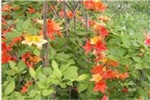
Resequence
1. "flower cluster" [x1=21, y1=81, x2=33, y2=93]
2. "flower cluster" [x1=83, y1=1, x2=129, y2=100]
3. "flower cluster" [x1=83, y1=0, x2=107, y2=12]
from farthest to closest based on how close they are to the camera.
A: "flower cluster" [x1=83, y1=0, x2=107, y2=12] → "flower cluster" [x1=83, y1=1, x2=129, y2=100] → "flower cluster" [x1=21, y1=81, x2=33, y2=93]

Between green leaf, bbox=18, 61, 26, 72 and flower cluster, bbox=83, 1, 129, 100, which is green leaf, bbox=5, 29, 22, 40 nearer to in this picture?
green leaf, bbox=18, 61, 26, 72

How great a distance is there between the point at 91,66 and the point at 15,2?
346 millimetres

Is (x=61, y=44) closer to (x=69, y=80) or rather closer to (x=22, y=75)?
(x=22, y=75)

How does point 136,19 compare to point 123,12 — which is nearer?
point 136,19

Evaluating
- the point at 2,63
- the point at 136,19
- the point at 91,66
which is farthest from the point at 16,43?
the point at 136,19

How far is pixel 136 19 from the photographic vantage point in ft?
14.9

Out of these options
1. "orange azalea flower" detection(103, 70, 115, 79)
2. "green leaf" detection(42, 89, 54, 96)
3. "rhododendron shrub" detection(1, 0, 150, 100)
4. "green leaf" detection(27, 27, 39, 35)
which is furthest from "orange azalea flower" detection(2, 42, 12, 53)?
"orange azalea flower" detection(103, 70, 115, 79)

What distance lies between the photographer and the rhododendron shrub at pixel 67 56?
123 cm

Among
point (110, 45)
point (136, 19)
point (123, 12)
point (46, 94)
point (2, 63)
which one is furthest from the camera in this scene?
point (123, 12)

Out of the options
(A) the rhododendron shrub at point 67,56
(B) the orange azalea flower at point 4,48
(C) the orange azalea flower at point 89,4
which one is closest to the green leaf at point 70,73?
(A) the rhododendron shrub at point 67,56

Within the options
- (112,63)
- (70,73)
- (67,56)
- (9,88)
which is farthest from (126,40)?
(9,88)

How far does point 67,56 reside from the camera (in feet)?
4.57

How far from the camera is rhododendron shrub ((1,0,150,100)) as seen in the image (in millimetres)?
1234

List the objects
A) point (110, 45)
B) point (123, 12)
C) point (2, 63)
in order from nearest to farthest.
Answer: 1. point (2, 63)
2. point (110, 45)
3. point (123, 12)
